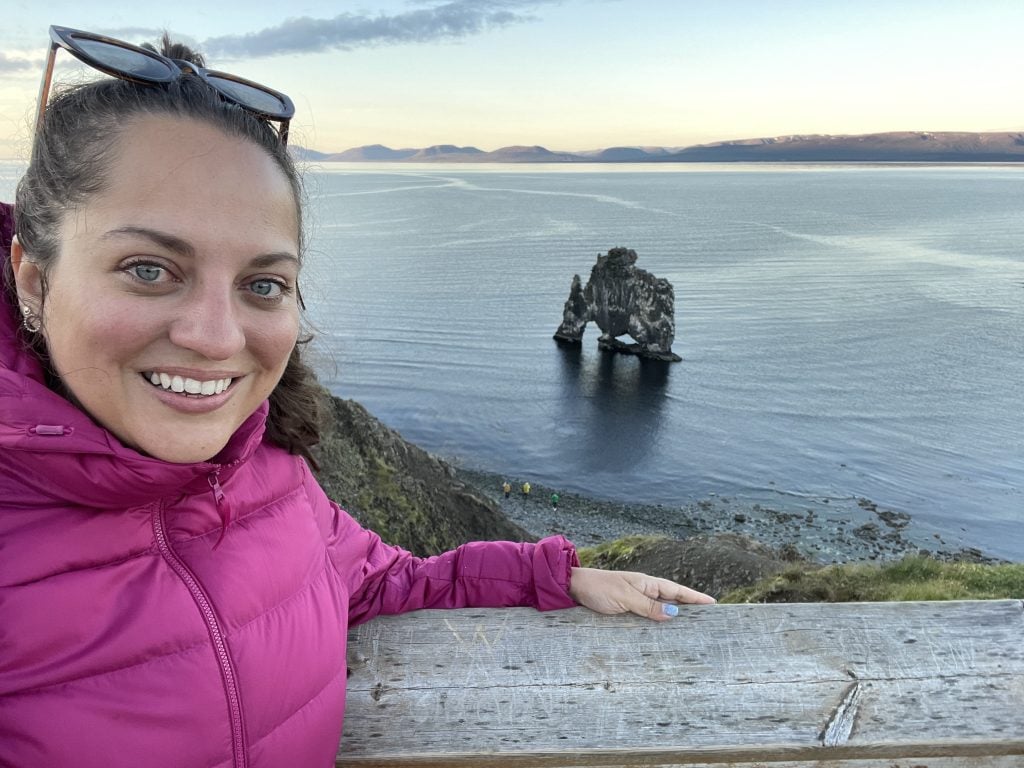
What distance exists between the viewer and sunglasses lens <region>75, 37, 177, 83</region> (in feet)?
6.83

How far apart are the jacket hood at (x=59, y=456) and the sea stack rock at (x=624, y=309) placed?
72.8 meters

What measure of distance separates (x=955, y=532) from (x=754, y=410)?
66.4 ft

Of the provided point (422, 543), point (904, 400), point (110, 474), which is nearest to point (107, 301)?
point (110, 474)

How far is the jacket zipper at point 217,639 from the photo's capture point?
1.96 metres

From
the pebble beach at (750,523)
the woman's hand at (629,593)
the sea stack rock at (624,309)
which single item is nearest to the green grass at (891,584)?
the woman's hand at (629,593)

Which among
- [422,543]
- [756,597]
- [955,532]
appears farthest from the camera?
[955,532]

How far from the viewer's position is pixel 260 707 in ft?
6.63

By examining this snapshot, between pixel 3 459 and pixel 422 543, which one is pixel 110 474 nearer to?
pixel 3 459

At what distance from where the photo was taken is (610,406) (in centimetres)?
6156

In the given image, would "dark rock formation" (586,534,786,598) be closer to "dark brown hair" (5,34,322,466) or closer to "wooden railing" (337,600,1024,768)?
"wooden railing" (337,600,1024,768)

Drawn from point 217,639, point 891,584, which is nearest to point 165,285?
point 217,639

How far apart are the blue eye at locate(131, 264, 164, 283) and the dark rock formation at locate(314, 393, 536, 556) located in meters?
16.2

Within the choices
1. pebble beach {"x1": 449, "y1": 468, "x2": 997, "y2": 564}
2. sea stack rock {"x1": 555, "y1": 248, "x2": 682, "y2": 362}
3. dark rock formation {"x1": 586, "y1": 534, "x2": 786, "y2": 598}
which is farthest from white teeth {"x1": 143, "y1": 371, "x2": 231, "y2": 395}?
sea stack rock {"x1": 555, "y1": 248, "x2": 682, "y2": 362}

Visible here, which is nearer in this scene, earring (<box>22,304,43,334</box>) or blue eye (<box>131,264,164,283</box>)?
blue eye (<box>131,264,164,283</box>)
